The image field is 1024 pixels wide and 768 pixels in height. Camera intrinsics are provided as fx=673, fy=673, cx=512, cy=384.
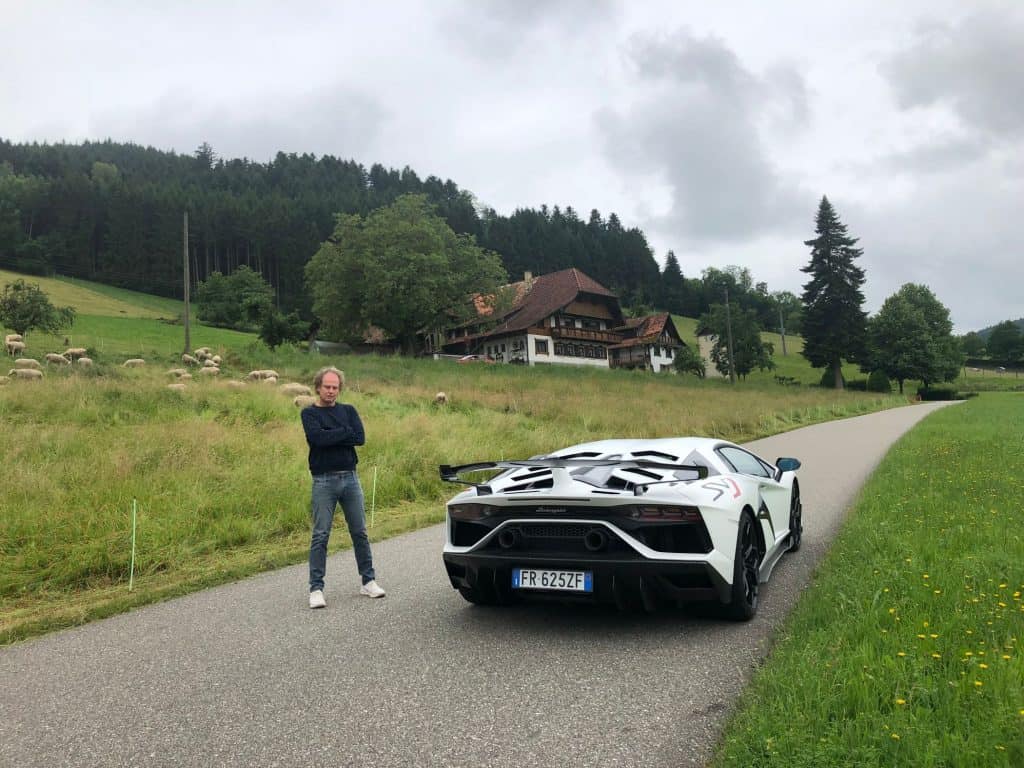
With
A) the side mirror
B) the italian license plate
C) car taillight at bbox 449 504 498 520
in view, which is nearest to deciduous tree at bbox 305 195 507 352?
the side mirror

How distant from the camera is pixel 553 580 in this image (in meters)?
4.50

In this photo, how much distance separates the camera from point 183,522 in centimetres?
836

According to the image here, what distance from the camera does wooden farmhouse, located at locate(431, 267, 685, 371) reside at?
6931 cm

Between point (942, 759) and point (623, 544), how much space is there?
2083 millimetres

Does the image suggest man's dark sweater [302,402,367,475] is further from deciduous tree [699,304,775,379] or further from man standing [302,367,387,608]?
deciduous tree [699,304,775,379]

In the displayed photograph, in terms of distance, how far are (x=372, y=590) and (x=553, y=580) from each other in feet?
6.90

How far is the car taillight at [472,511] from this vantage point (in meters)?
4.81

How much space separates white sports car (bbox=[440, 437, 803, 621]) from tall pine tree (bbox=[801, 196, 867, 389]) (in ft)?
208

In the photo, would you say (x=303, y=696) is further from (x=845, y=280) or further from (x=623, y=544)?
(x=845, y=280)

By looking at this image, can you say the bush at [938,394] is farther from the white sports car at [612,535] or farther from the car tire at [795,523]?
the white sports car at [612,535]

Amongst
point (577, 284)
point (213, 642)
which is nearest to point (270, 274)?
point (577, 284)

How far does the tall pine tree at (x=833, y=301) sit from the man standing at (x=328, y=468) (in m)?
64.1

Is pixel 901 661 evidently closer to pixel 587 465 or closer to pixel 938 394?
pixel 587 465

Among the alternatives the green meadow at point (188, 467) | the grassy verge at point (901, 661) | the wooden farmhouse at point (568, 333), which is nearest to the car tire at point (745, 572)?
the grassy verge at point (901, 661)
